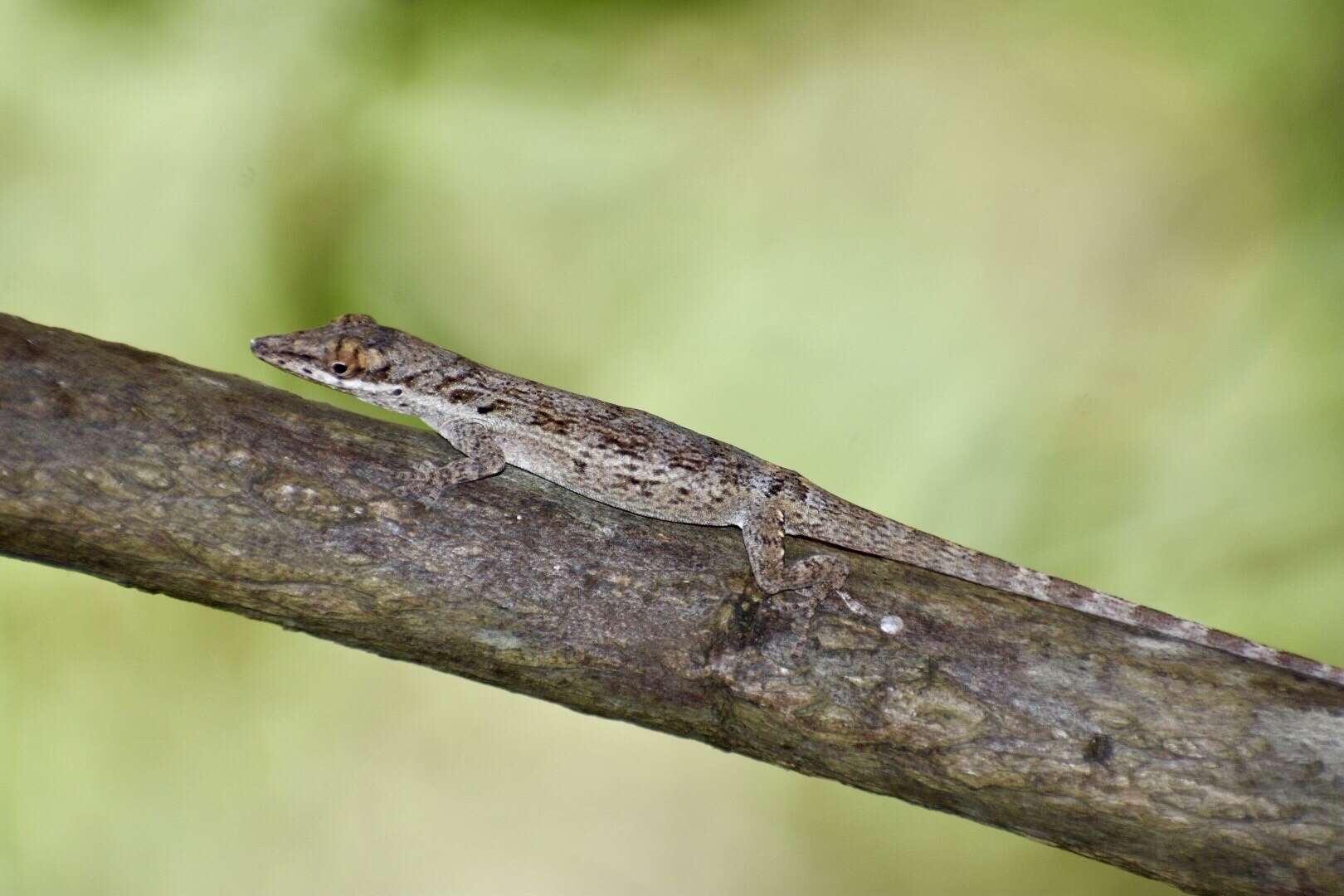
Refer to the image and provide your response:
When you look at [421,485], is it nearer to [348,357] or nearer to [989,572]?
[348,357]

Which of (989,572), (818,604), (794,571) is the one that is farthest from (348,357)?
(989,572)

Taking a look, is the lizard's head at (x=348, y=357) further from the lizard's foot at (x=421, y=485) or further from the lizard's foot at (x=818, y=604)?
the lizard's foot at (x=818, y=604)

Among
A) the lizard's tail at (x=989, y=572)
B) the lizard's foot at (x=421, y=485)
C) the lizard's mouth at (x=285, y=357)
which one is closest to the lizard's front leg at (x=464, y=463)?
the lizard's foot at (x=421, y=485)

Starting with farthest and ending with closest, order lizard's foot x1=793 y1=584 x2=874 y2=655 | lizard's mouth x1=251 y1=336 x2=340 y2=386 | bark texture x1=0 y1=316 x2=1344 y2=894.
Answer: lizard's mouth x1=251 y1=336 x2=340 y2=386 → lizard's foot x1=793 y1=584 x2=874 y2=655 → bark texture x1=0 y1=316 x2=1344 y2=894

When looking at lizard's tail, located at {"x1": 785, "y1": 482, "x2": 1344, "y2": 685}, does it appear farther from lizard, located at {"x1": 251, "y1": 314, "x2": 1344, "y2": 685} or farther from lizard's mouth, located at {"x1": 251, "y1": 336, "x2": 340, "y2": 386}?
lizard's mouth, located at {"x1": 251, "y1": 336, "x2": 340, "y2": 386}

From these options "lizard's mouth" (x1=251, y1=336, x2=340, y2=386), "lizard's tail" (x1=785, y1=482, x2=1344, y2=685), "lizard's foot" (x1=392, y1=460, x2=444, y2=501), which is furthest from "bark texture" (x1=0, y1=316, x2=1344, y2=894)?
"lizard's mouth" (x1=251, y1=336, x2=340, y2=386)

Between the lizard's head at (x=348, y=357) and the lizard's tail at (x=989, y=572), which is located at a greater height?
the lizard's head at (x=348, y=357)

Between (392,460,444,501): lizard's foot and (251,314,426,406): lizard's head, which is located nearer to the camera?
(392,460,444,501): lizard's foot
